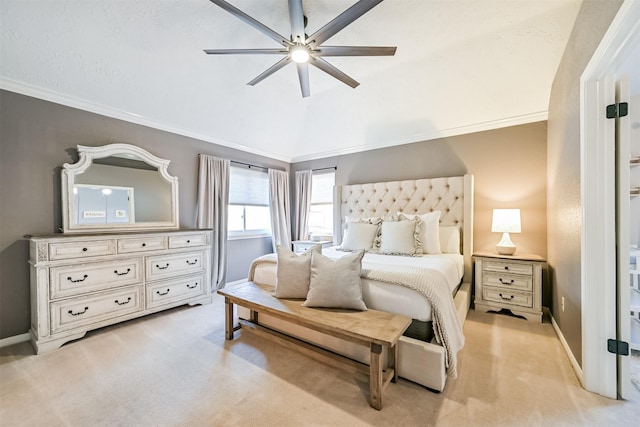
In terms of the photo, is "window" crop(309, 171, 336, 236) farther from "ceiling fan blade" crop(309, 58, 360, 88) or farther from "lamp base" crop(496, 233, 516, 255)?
"lamp base" crop(496, 233, 516, 255)

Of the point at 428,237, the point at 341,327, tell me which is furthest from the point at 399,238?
the point at 341,327

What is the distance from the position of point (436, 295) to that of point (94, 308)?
312 centimetres

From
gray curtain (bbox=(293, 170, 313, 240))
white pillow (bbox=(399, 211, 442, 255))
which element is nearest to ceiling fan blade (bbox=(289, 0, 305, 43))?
white pillow (bbox=(399, 211, 442, 255))

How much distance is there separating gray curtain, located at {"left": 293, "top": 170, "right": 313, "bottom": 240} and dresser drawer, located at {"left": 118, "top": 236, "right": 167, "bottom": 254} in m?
2.49

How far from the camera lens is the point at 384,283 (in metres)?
1.90

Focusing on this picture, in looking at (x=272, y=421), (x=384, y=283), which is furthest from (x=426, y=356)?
(x=272, y=421)

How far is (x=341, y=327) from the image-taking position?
162 centimetres

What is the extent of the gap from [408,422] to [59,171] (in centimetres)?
381

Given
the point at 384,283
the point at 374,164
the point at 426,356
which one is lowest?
the point at 426,356

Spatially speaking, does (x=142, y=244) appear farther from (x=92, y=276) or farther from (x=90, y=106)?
(x=90, y=106)

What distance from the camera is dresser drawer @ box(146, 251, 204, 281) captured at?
286 cm

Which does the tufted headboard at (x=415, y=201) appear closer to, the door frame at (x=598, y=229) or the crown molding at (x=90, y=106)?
the door frame at (x=598, y=229)

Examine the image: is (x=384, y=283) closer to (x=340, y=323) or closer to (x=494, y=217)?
(x=340, y=323)

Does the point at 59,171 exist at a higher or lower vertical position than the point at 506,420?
higher
